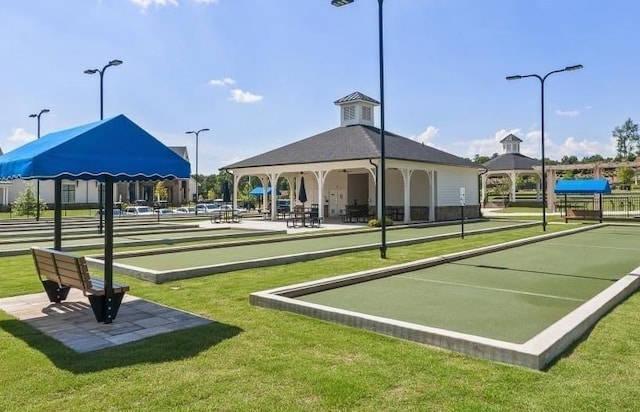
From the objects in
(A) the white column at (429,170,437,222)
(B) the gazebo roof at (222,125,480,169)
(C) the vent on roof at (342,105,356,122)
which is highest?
(C) the vent on roof at (342,105,356,122)

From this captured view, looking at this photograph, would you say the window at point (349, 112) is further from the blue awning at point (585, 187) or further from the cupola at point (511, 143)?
the cupola at point (511, 143)

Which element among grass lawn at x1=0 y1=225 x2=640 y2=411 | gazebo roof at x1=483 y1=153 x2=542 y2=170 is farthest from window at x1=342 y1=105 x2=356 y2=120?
grass lawn at x1=0 y1=225 x2=640 y2=411

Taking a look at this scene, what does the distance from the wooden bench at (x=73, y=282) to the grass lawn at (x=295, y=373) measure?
0.73m

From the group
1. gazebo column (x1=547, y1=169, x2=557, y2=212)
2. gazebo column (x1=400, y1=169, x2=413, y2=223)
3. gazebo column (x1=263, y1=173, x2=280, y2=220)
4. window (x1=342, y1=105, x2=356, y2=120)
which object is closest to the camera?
gazebo column (x1=400, y1=169, x2=413, y2=223)

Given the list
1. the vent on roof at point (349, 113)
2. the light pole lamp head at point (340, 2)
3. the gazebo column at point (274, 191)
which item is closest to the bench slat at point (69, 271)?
the light pole lamp head at point (340, 2)

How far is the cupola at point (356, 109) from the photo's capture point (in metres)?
33.3

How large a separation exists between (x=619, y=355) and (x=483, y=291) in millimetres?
3138

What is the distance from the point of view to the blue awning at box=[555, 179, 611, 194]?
2807 cm

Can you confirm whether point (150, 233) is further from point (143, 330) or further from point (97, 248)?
point (143, 330)

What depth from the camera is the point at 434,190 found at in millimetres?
29359

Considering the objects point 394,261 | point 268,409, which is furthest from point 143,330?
point 394,261

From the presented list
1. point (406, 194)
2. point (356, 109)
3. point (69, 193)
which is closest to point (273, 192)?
point (356, 109)

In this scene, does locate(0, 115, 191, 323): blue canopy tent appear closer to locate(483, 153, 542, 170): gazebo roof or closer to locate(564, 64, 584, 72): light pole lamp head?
locate(564, 64, 584, 72): light pole lamp head

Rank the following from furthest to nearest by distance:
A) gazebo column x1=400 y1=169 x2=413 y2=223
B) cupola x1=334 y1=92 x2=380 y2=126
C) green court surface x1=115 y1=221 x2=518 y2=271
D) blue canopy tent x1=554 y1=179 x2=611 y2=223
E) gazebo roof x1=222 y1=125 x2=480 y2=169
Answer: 1. cupola x1=334 y1=92 x2=380 y2=126
2. blue canopy tent x1=554 y1=179 x2=611 y2=223
3. gazebo column x1=400 y1=169 x2=413 y2=223
4. gazebo roof x1=222 y1=125 x2=480 y2=169
5. green court surface x1=115 y1=221 x2=518 y2=271
